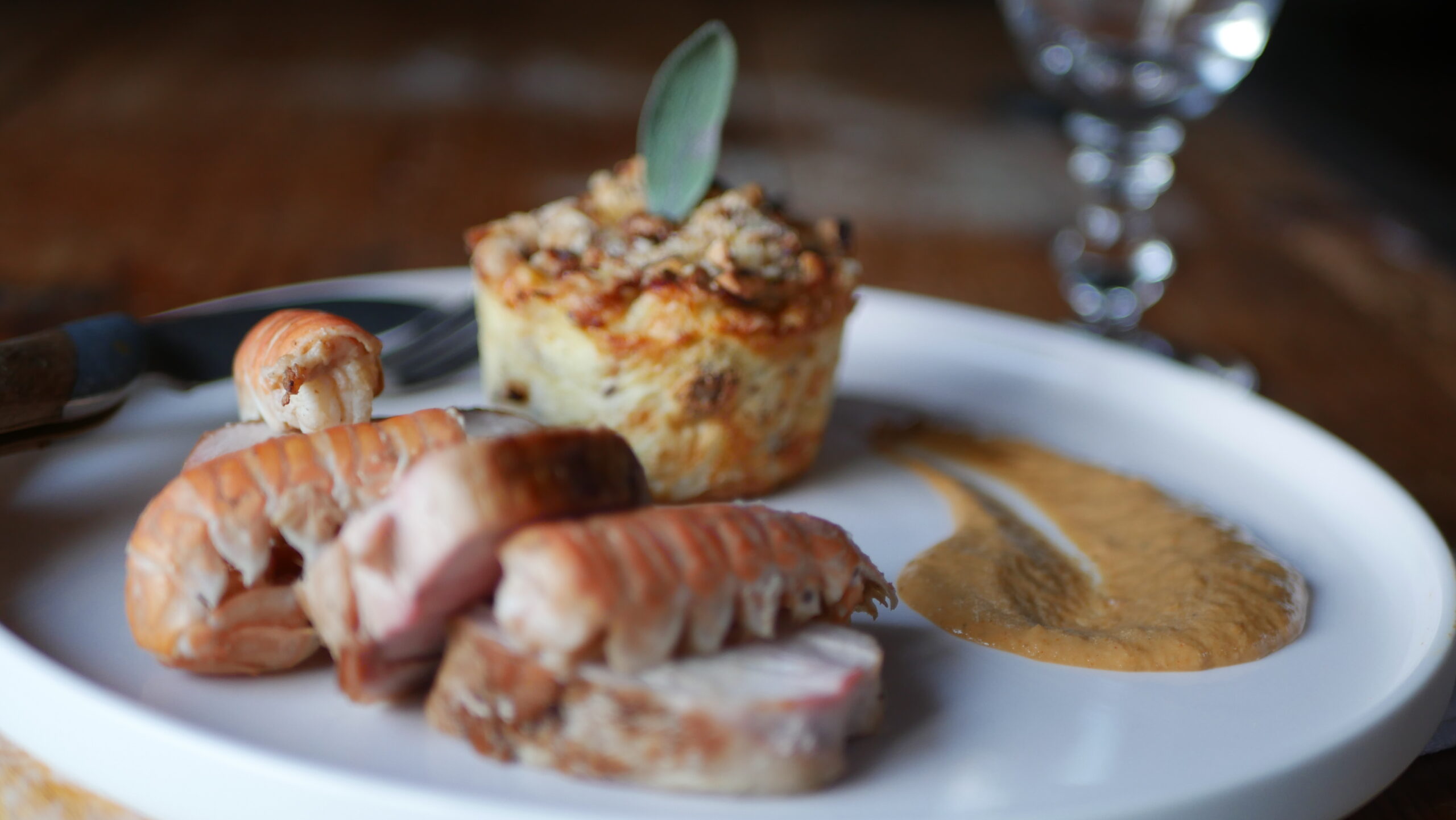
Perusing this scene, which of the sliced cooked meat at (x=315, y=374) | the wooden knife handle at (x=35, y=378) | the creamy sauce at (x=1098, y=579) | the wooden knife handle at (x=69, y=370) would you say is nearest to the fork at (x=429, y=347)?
the wooden knife handle at (x=69, y=370)

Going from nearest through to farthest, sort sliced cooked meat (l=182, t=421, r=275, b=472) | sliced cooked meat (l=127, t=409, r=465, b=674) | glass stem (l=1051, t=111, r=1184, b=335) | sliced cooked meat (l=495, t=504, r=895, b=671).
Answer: sliced cooked meat (l=495, t=504, r=895, b=671)
sliced cooked meat (l=127, t=409, r=465, b=674)
sliced cooked meat (l=182, t=421, r=275, b=472)
glass stem (l=1051, t=111, r=1184, b=335)

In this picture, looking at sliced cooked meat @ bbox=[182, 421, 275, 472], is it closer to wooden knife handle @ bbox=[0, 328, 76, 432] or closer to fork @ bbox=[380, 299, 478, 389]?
wooden knife handle @ bbox=[0, 328, 76, 432]

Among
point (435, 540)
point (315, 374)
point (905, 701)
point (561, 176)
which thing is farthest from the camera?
point (561, 176)

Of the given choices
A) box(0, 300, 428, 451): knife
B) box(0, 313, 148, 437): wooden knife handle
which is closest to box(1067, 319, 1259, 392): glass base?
box(0, 300, 428, 451): knife

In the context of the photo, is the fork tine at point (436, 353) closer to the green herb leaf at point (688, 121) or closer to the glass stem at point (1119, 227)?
the green herb leaf at point (688, 121)

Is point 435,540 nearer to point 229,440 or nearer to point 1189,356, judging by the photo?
point 229,440

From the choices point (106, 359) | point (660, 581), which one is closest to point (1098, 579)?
point (660, 581)

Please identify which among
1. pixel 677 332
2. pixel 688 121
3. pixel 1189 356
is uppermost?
pixel 688 121
